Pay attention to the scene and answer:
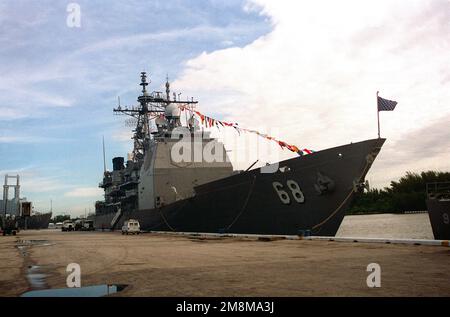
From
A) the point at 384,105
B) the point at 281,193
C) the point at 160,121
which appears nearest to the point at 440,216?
the point at 384,105

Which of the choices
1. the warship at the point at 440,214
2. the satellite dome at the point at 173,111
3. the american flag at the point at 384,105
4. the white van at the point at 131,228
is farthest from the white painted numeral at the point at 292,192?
the satellite dome at the point at 173,111

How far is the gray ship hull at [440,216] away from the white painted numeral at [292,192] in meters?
5.59

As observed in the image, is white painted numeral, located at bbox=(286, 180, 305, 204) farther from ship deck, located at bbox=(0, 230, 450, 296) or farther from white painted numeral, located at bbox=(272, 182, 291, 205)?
ship deck, located at bbox=(0, 230, 450, 296)

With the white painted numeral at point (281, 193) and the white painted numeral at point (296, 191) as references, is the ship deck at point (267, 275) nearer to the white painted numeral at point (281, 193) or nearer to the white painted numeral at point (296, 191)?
the white painted numeral at point (296, 191)

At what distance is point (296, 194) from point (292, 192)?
184mm

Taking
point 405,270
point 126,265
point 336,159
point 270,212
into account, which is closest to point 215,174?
point 270,212

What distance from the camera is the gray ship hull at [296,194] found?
17.8 metres

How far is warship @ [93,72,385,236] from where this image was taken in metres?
18.1

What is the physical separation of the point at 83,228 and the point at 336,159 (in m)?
50.4

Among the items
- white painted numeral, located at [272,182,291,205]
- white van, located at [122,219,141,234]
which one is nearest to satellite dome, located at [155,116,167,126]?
white van, located at [122,219,141,234]

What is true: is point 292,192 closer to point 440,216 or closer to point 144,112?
point 440,216

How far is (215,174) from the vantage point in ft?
108

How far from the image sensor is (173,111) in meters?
36.9
